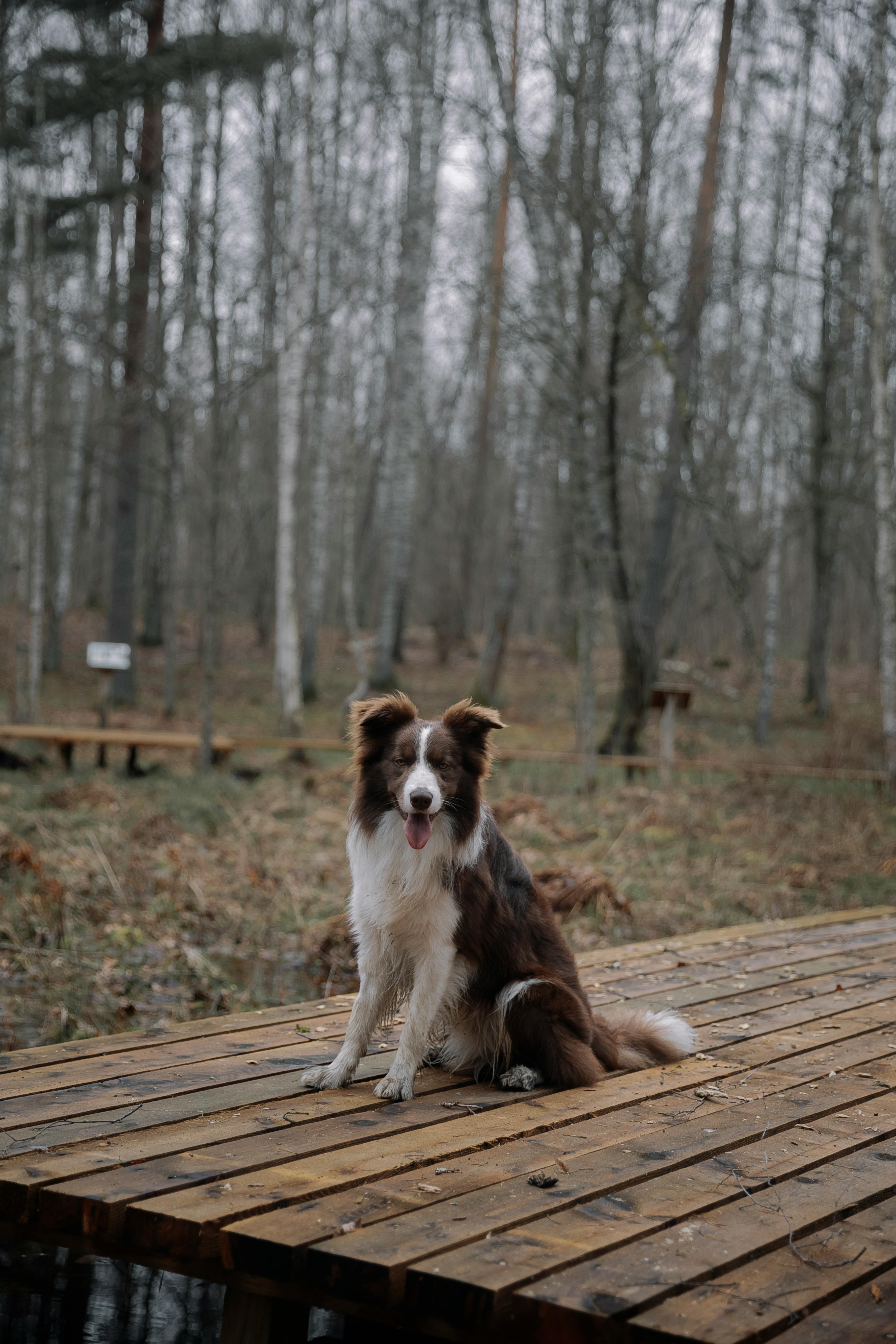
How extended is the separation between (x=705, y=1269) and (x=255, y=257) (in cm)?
1671

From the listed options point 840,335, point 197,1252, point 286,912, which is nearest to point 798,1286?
point 197,1252

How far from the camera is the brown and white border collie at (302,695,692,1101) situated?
3568mm

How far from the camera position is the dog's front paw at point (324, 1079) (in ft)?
11.8

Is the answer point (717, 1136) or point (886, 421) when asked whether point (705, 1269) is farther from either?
point (886, 421)

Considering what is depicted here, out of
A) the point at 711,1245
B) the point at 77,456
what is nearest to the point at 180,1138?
the point at 711,1245

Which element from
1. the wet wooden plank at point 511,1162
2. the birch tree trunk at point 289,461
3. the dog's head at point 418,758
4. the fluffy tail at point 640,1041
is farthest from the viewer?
the birch tree trunk at point 289,461

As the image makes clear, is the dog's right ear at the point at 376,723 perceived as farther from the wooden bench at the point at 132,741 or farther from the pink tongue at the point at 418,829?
the wooden bench at the point at 132,741

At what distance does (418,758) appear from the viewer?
3512 millimetres

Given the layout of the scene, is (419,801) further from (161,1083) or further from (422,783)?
(161,1083)

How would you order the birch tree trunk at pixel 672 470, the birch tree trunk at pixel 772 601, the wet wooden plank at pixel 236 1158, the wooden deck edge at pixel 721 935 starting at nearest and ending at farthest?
the wet wooden plank at pixel 236 1158, the wooden deck edge at pixel 721 935, the birch tree trunk at pixel 672 470, the birch tree trunk at pixel 772 601

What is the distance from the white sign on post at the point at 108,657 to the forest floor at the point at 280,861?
1192mm

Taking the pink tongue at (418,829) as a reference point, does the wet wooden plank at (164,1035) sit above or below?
below

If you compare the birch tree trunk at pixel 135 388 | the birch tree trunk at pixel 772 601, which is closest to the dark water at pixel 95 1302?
the birch tree trunk at pixel 135 388

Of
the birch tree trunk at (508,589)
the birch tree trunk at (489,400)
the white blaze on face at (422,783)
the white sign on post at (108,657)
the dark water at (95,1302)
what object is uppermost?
the birch tree trunk at (489,400)
